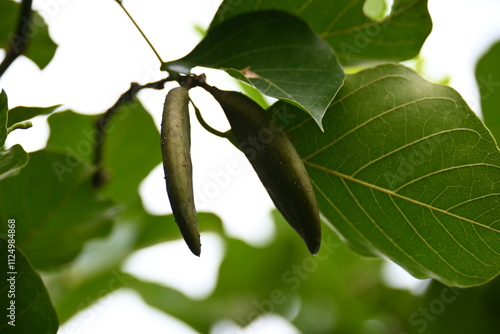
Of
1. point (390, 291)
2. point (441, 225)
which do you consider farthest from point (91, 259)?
point (441, 225)

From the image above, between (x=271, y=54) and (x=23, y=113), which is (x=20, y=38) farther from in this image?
(x=271, y=54)

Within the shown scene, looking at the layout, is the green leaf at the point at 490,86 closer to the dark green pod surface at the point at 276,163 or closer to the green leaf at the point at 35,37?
the dark green pod surface at the point at 276,163

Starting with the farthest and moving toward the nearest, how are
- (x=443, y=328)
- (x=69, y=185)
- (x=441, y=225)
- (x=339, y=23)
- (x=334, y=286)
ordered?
(x=334, y=286)
(x=443, y=328)
(x=69, y=185)
(x=339, y=23)
(x=441, y=225)

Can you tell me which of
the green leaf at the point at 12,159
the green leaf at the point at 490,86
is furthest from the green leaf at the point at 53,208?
the green leaf at the point at 490,86

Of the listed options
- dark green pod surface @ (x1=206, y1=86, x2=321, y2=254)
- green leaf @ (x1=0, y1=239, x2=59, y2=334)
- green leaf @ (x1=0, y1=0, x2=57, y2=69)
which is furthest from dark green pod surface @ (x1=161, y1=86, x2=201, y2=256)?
green leaf @ (x1=0, y1=0, x2=57, y2=69)

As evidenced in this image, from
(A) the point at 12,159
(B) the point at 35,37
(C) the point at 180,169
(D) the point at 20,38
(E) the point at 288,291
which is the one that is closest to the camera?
(C) the point at 180,169

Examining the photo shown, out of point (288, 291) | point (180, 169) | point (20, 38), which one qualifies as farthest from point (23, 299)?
point (288, 291)

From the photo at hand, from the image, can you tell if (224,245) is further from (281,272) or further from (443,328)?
(443,328)
